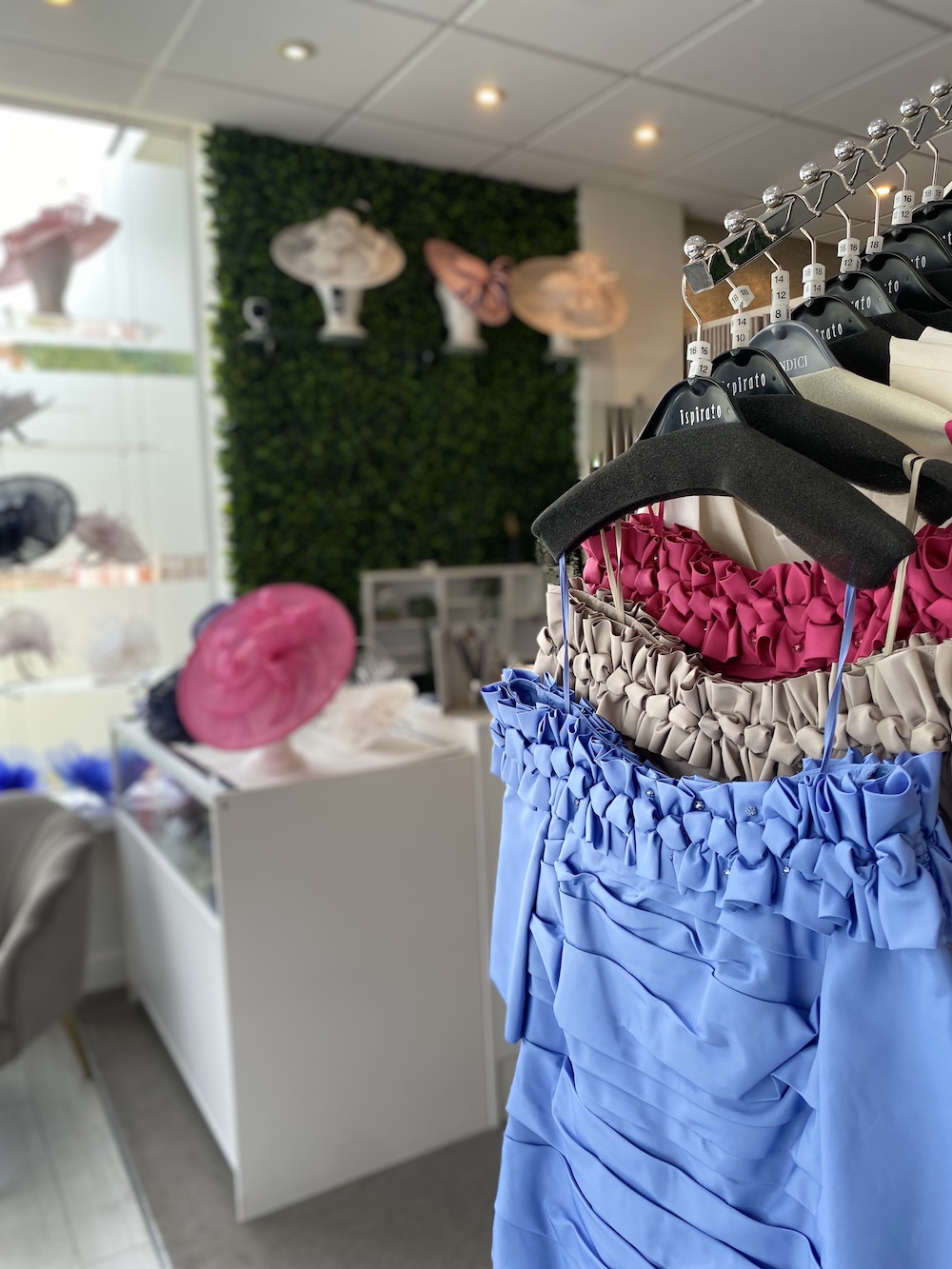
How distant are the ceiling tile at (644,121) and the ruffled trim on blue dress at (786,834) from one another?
3.11 metres

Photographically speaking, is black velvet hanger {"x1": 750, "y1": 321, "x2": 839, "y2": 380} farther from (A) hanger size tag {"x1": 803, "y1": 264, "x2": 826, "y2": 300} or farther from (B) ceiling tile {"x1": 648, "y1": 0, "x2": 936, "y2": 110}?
(B) ceiling tile {"x1": 648, "y1": 0, "x2": 936, "y2": 110}

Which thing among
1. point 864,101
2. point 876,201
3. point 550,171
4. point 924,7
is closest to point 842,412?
point 876,201

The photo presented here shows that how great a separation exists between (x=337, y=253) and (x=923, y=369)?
10.5ft

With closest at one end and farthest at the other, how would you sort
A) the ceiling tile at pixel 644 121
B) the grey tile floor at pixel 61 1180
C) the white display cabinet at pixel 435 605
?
1. the grey tile floor at pixel 61 1180
2. the ceiling tile at pixel 644 121
3. the white display cabinet at pixel 435 605

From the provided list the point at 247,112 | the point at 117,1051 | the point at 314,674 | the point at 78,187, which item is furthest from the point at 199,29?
the point at 117,1051

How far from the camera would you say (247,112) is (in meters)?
3.42

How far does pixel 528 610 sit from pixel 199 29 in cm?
253

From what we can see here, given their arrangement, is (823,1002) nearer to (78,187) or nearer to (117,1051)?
(117,1051)

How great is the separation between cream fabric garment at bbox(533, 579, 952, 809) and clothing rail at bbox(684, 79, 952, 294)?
324 millimetres

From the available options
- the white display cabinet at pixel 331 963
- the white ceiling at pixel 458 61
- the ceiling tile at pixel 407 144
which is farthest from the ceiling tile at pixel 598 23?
the white display cabinet at pixel 331 963

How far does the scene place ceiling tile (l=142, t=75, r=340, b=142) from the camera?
321 centimetres

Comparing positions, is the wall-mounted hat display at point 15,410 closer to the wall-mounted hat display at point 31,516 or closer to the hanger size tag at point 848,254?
the wall-mounted hat display at point 31,516

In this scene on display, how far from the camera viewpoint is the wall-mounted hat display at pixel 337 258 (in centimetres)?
351

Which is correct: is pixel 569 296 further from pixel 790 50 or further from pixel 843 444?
pixel 843 444
